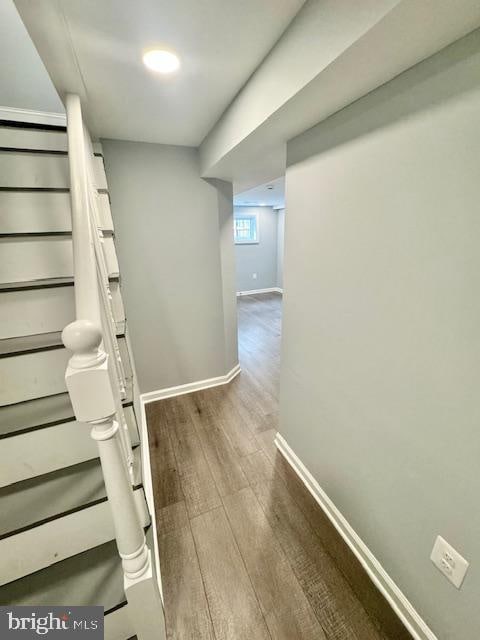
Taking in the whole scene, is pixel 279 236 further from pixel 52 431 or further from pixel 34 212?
pixel 52 431

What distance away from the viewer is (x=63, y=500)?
3.09 feet

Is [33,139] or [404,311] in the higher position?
[33,139]

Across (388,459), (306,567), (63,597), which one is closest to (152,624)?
(63,597)

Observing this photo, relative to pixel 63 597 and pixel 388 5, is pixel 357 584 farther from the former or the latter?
pixel 388 5

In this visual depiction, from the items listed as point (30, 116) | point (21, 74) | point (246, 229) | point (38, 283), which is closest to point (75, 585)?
point (38, 283)

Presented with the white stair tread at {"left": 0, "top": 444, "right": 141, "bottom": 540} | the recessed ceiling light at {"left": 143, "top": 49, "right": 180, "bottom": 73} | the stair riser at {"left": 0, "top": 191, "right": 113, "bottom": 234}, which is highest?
the recessed ceiling light at {"left": 143, "top": 49, "right": 180, "bottom": 73}

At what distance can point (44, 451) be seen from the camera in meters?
1.00

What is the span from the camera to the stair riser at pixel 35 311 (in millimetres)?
1116

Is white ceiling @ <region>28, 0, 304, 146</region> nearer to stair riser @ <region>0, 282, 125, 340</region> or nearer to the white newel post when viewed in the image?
stair riser @ <region>0, 282, 125, 340</region>

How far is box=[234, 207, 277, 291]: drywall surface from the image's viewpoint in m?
6.26

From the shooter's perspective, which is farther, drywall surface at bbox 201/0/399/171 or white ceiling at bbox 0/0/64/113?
white ceiling at bbox 0/0/64/113

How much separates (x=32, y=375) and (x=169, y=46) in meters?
1.42

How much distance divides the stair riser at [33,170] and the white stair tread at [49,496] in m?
1.20

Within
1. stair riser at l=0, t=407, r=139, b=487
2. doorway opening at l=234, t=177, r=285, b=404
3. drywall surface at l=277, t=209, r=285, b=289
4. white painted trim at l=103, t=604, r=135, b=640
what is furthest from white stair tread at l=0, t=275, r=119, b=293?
drywall surface at l=277, t=209, r=285, b=289
